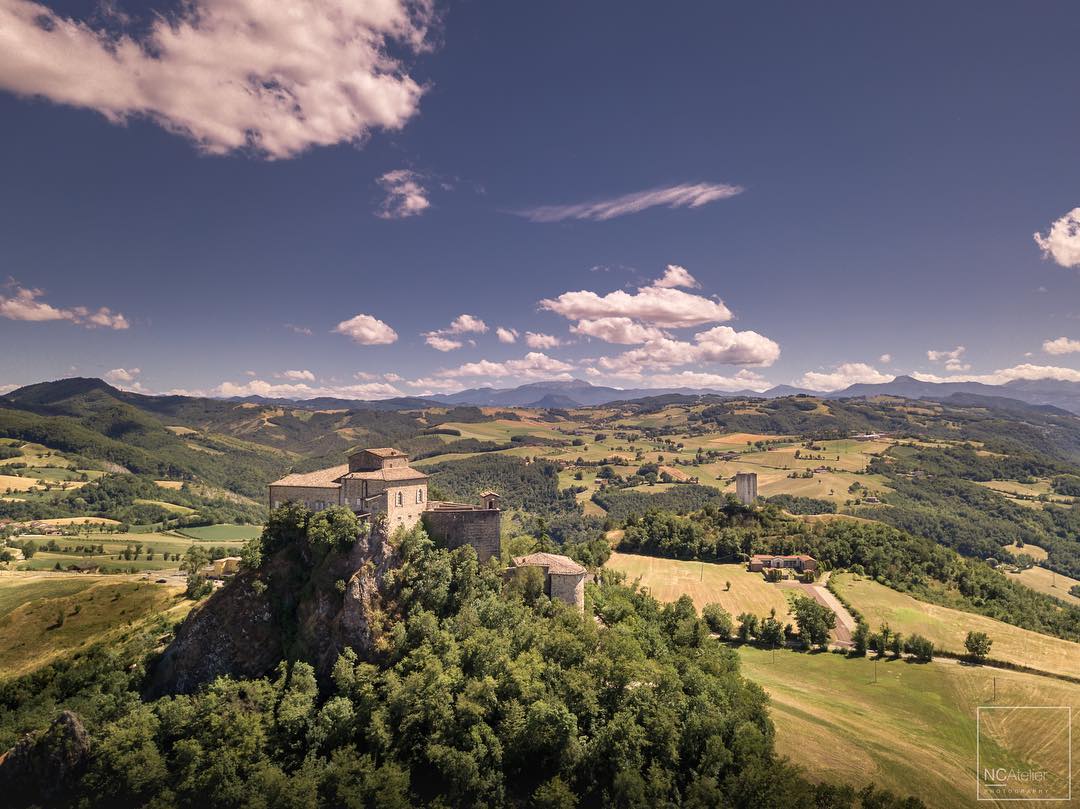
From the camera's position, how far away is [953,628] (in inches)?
3282

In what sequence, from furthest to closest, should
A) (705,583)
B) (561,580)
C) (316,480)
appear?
1. (705,583)
2. (561,580)
3. (316,480)

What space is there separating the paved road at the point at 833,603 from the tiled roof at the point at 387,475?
71436 mm

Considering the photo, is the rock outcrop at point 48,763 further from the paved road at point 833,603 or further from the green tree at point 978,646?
the green tree at point 978,646

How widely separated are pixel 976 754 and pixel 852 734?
12.0 meters

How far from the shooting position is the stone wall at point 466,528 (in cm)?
5328

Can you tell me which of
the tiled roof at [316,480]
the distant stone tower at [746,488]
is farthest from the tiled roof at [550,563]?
the distant stone tower at [746,488]

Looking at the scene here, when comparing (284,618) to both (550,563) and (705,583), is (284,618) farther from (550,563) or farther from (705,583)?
(705,583)

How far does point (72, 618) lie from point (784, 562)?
12178 cm

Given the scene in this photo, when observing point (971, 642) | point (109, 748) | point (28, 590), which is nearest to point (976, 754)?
point (971, 642)

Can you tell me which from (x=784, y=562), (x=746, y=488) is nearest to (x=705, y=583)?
(x=784, y=562)

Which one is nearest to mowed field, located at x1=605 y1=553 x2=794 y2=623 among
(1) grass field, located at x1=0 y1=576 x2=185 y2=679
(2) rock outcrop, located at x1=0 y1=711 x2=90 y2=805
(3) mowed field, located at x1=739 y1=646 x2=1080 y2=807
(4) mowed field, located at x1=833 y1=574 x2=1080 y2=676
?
(4) mowed field, located at x1=833 y1=574 x2=1080 y2=676

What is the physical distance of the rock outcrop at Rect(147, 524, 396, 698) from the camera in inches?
1877

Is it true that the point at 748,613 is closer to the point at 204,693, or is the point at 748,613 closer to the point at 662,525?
the point at 662,525

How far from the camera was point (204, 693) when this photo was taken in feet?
155
